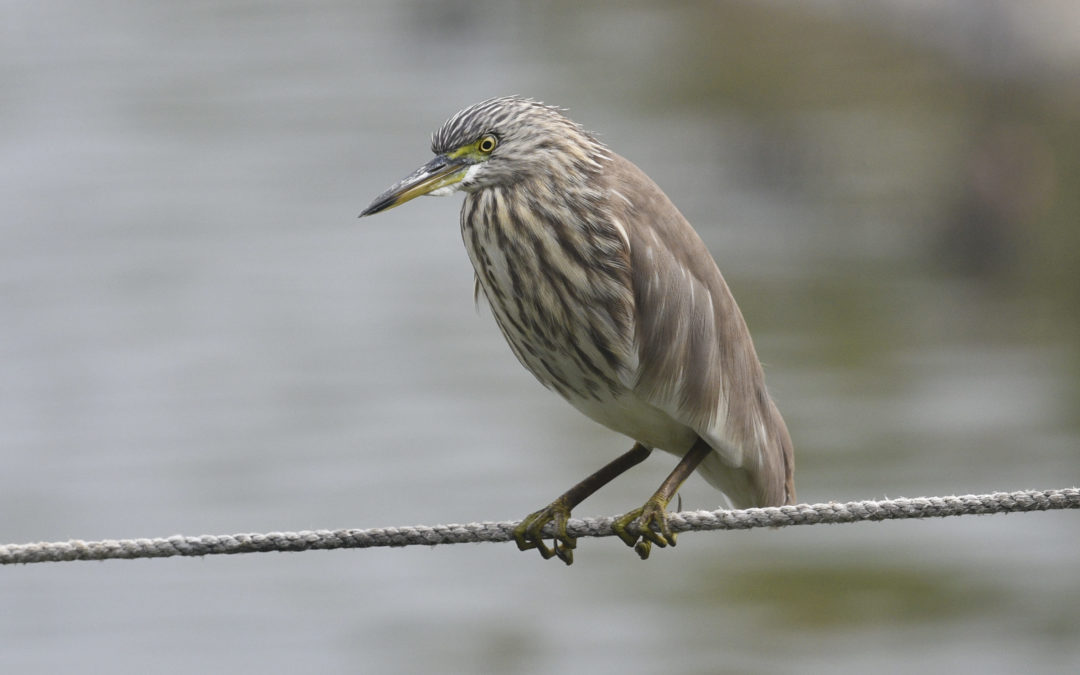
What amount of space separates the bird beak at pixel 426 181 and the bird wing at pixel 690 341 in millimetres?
385

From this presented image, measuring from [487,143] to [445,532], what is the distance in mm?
1030

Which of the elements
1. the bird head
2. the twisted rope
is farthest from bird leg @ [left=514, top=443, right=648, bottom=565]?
the bird head

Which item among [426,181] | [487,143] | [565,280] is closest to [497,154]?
[487,143]

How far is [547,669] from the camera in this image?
10.4 metres

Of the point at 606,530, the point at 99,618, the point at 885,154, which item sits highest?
the point at 606,530

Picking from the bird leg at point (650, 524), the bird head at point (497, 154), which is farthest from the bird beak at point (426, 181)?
the bird leg at point (650, 524)

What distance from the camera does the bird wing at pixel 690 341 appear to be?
396cm

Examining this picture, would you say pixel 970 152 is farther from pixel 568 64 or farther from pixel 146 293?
pixel 146 293

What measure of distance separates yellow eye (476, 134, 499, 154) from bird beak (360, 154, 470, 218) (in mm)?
50

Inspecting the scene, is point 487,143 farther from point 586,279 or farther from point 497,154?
point 586,279

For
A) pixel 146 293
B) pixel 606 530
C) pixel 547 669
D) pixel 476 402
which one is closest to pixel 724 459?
pixel 606 530

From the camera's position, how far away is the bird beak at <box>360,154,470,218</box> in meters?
3.92

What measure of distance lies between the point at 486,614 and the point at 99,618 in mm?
2637

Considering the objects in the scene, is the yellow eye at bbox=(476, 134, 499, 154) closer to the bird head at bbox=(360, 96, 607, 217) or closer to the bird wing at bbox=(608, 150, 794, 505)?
the bird head at bbox=(360, 96, 607, 217)
